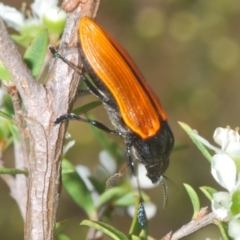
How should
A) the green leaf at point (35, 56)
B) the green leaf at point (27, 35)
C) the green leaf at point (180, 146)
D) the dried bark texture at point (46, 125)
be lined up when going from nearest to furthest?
the dried bark texture at point (46, 125), the green leaf at point (35, 56), the green leaf at point (27, 35), the green leaf at point (180, 146)

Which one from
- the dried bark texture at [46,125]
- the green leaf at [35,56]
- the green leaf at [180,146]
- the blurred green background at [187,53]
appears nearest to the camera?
the dried bark texture at [46,125]

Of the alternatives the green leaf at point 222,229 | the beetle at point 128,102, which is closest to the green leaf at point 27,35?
the beetle at point 128,102

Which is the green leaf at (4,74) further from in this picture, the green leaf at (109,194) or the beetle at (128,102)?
the green leaf at (109,194)

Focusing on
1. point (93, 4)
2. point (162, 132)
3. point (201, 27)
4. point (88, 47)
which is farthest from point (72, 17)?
point (201, 27)

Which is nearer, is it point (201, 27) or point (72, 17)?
point (72, 17)

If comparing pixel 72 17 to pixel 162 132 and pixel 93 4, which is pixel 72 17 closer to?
pixel 93 4

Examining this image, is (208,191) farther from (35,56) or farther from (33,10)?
(33,10)

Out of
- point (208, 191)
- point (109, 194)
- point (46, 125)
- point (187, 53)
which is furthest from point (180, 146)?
point (187, 53)
